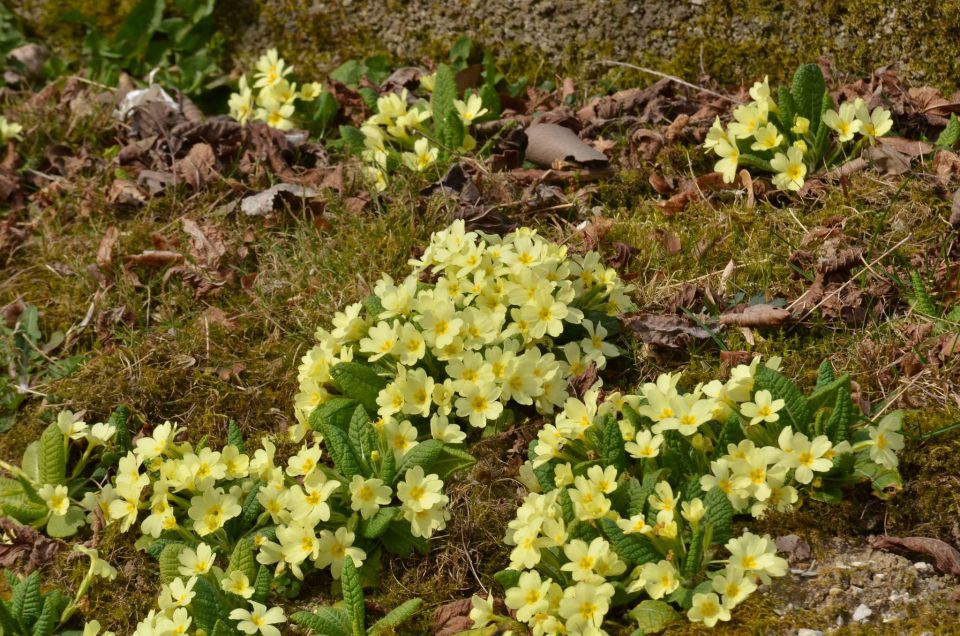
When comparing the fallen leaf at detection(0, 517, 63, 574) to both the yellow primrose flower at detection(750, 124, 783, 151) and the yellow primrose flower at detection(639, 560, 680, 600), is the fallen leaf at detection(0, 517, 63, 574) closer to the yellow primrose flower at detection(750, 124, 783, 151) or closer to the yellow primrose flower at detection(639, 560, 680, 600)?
the yellow primrose flower at detection(639, 560, 680, 600)

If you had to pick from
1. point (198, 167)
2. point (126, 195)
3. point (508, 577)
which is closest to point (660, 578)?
point (508, 577)

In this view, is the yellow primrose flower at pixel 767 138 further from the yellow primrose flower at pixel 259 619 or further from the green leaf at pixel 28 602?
the green leaf at pixel 28 602

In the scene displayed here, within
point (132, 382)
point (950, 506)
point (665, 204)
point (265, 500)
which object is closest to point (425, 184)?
point (665, 204)

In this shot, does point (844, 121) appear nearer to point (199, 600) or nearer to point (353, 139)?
point (353, 139)

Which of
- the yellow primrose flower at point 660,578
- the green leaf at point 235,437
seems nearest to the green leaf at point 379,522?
the green leaf at point 235,437

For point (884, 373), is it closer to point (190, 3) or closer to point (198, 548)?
point (198, 548)

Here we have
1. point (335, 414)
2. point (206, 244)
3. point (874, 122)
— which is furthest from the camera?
point (206, 244)
